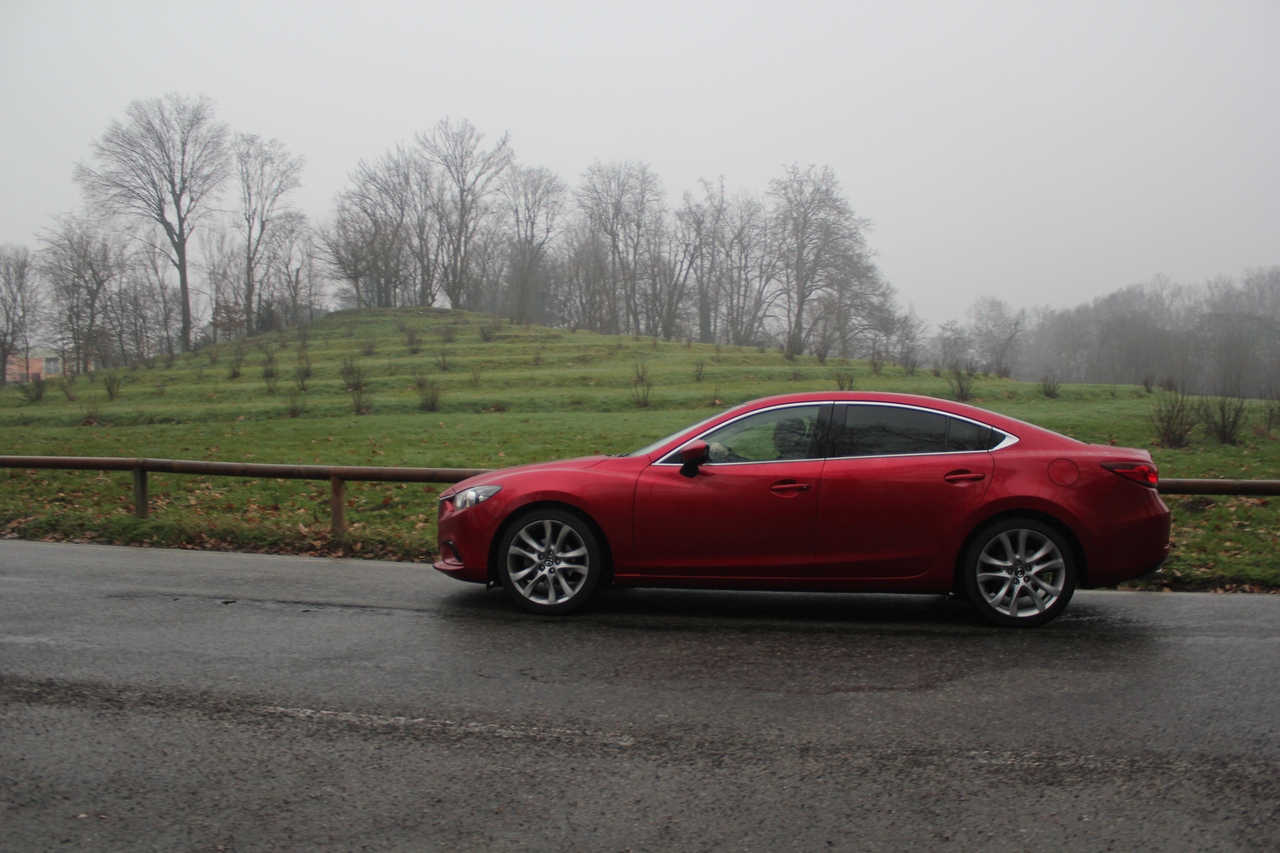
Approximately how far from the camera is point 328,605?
691 centimetres

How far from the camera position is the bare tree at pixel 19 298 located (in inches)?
2628

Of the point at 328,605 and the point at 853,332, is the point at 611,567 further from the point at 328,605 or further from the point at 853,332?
the point at 853,332

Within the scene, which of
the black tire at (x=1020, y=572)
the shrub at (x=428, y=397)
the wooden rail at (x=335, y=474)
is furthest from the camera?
the shrub at (x=428, y=397)

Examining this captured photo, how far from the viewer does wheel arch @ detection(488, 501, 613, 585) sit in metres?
6.55

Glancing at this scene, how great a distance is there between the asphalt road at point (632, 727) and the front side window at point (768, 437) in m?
1.17

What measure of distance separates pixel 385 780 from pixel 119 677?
2.26 metres

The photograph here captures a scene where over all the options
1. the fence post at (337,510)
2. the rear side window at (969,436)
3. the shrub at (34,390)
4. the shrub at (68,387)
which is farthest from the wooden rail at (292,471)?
the shrub at (34,390)

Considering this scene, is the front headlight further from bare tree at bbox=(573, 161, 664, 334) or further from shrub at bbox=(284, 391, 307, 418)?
bare tree at bbox=(573, 161, 664, 334)

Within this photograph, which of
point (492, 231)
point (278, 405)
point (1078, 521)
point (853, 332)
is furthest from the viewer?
point (492, 231)

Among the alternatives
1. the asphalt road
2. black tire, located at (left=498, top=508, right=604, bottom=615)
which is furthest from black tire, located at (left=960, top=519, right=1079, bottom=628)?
black tire, located at (left=498, top=508, right=604, bottom=615)

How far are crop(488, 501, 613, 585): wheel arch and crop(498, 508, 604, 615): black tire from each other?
2cm

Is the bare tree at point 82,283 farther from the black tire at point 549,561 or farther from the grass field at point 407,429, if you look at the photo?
the black tire at point 549,561

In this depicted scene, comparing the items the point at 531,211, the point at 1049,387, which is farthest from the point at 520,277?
the point at 1049,387

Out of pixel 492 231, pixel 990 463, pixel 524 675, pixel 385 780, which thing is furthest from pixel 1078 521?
pixel 492 231
